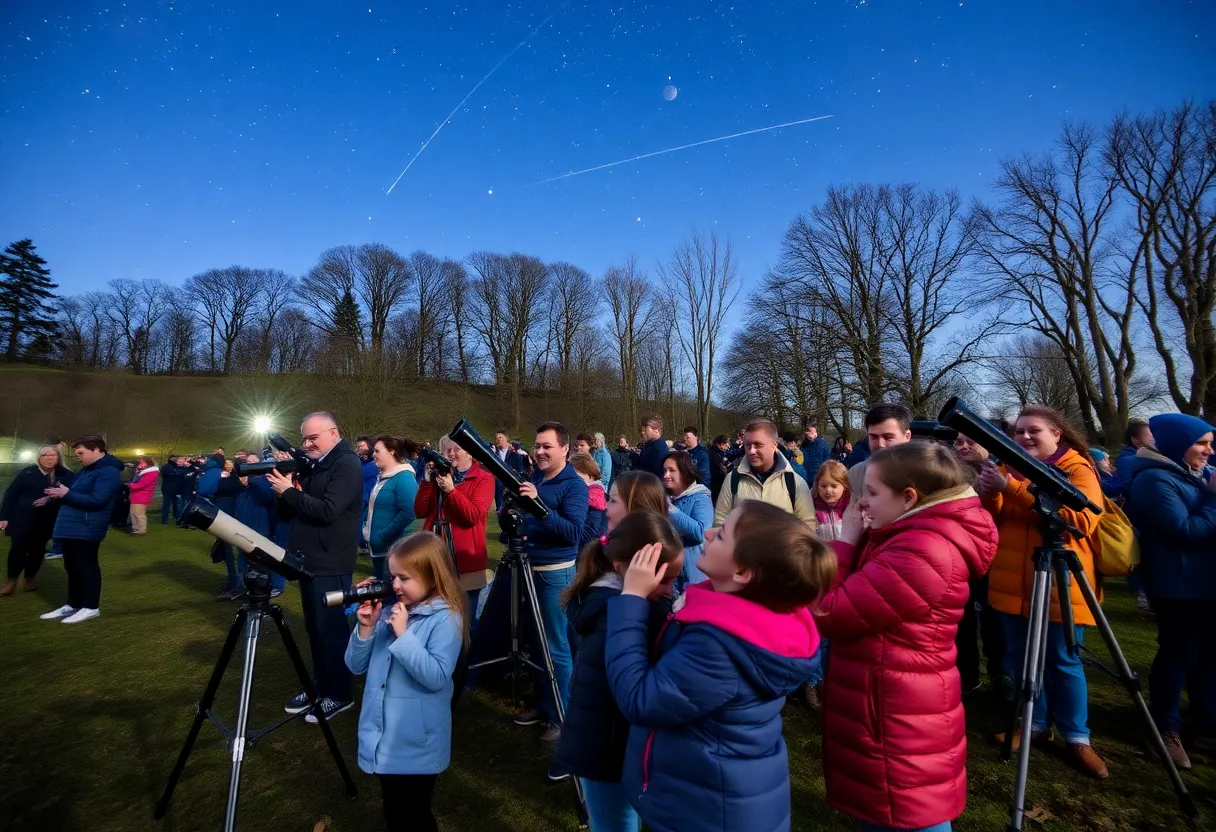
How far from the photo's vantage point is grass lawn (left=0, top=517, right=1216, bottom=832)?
2949mm

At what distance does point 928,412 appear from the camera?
21.3 metres

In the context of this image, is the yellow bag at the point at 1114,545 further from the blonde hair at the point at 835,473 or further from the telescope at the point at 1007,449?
the blonde hair at the point at 835,473

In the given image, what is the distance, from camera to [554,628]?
3.89m

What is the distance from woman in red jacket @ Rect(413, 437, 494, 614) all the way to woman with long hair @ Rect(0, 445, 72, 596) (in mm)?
5474

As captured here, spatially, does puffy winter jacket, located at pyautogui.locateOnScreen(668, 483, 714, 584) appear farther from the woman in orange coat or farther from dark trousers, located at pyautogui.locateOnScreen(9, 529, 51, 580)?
dark trousers, located at pyautogui.locateOnScreen(9, 529, 51, 580)

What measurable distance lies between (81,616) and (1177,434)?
33.3 ft

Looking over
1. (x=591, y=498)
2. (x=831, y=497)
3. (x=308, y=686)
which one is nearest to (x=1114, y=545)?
(x=831, y=497)

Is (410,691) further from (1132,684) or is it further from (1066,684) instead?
(1066,684)

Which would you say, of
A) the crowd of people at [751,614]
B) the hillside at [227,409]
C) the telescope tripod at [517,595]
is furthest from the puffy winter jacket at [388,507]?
the hillside at [227,409]

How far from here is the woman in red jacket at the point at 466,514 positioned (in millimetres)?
4277

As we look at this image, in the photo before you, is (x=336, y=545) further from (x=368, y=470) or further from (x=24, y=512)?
(x=24, y=512)

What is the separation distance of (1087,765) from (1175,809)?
360mm

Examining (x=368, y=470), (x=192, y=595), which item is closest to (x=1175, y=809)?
(x=368, y=470)

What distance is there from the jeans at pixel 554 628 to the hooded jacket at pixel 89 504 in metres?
5.29
